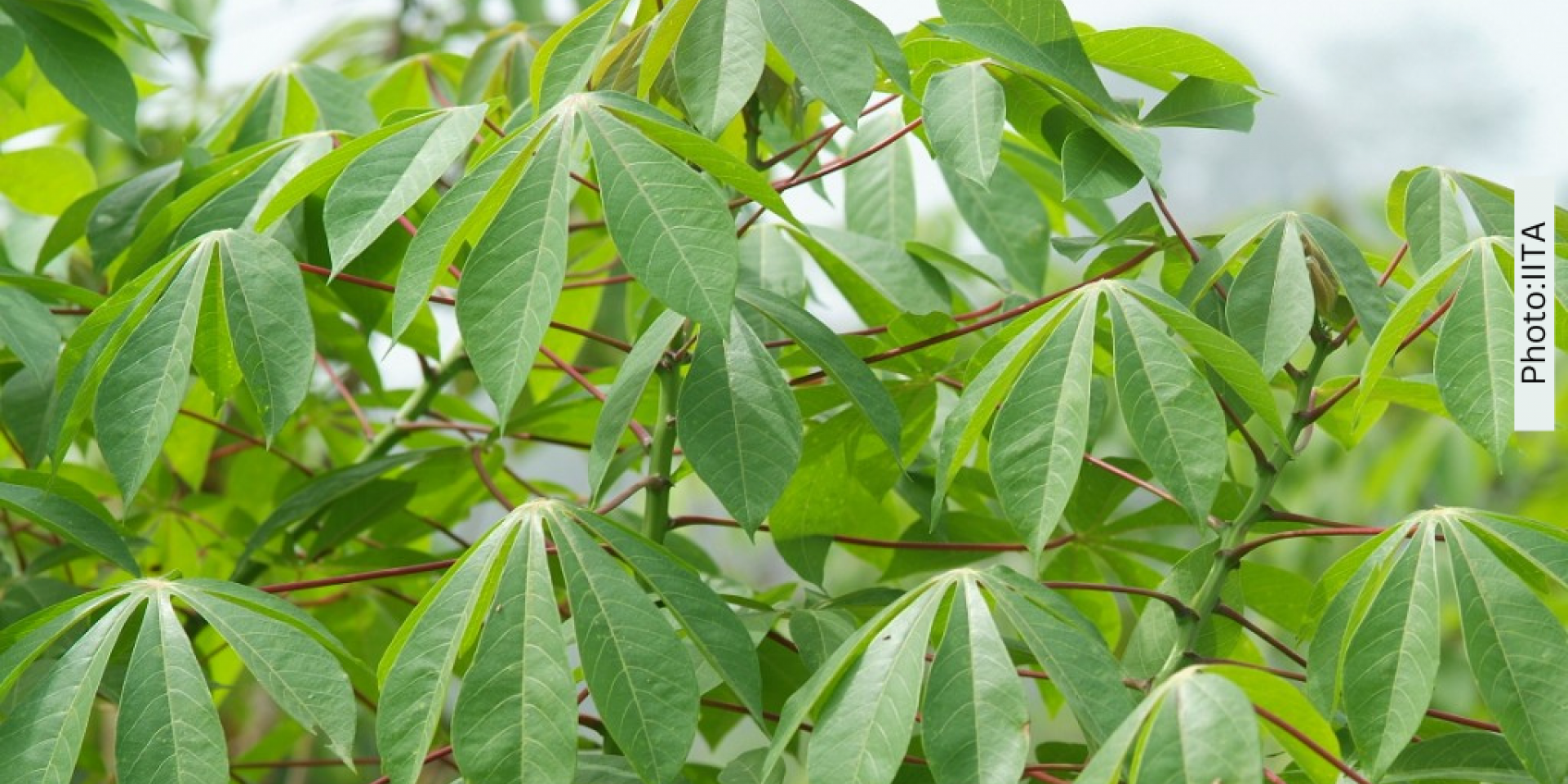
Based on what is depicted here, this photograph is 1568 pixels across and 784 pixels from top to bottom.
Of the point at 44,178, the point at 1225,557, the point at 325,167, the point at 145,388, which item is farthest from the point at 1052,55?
the point at 44,178

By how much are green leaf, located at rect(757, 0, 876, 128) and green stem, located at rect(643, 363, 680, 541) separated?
A: 0.60ft

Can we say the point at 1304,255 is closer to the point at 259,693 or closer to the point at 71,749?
the point at 71,749

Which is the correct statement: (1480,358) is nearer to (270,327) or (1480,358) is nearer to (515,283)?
(515,283)

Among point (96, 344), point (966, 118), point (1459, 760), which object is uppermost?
point (966, 118)

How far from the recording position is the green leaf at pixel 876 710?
23.2 inches

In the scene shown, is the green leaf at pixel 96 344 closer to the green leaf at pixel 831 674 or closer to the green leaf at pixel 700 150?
the green leaf at pixel 700 150

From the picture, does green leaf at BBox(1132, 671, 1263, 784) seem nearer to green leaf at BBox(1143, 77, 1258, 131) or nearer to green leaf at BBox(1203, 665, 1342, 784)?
green leaf at BBox(1203, 665, 1342, 784)

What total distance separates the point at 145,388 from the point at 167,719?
0.16 metres

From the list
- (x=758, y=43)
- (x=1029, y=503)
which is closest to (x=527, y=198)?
(x=758, y=43)

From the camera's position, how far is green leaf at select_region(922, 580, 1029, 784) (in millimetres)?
585

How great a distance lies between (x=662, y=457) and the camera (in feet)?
2.73

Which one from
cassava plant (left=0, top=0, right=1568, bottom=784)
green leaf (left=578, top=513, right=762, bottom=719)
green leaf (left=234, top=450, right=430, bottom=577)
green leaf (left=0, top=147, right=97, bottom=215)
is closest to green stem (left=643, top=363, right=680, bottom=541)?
cassava plant (left=0, top=0, right=1568, bottom=784)

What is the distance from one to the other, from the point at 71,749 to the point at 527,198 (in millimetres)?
303

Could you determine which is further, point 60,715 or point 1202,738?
point 60,715
